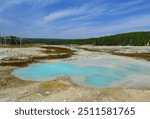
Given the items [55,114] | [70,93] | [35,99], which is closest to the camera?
[55,114]

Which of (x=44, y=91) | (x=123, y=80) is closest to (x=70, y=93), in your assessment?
(x=44, y=91)

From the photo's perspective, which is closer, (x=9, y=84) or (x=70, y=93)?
(x=70, y=93)

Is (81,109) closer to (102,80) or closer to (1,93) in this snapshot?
(1,93)

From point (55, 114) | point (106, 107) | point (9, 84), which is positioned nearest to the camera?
point (55, 114)

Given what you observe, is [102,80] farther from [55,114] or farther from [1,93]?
[55,114]

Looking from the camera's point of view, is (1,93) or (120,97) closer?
(120,97)

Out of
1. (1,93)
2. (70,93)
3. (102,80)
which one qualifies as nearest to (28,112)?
(70,93)

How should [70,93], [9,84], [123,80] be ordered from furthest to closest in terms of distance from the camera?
[123,80], [9,84], [70,93]

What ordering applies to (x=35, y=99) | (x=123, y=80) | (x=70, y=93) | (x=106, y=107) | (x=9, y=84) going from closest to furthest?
(x=106, y=107), (x=35, y=99), (x=70, y=93), (x=9, y=84), (x=123, y=80)

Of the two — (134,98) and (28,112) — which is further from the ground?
(28,112)
